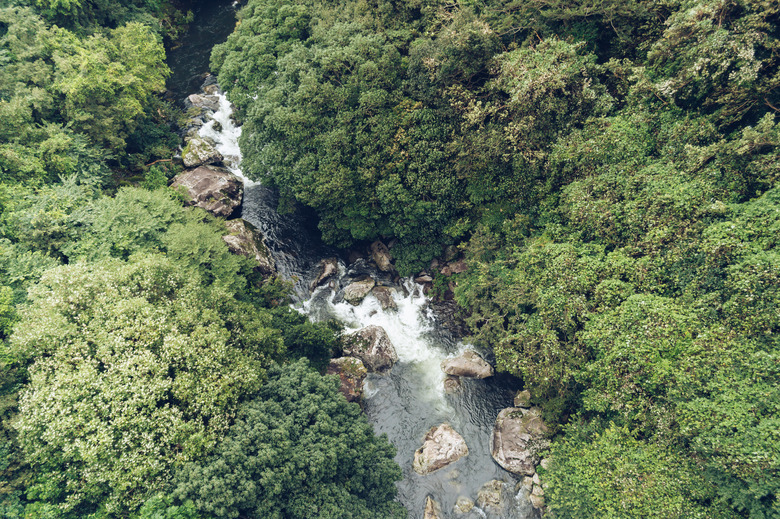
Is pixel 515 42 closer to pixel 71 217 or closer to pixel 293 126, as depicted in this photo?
pixel 293 126

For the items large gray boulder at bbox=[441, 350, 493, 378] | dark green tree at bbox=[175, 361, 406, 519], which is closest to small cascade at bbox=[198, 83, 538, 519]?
large gray boulder at bbox=[441, 350, 493, 378]

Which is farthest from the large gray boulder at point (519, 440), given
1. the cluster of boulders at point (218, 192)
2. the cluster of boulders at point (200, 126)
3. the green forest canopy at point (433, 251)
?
the cluster of boulders at point (200, 126)

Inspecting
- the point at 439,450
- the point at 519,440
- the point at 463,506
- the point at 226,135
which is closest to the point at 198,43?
the point at 226,135

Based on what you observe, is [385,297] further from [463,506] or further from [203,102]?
[203,102]

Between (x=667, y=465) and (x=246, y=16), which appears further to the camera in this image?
(x=246, y=16)

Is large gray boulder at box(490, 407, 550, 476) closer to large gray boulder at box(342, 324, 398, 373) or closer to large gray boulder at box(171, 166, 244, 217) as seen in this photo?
large gray boulder at box(342, 324, 398, 373)

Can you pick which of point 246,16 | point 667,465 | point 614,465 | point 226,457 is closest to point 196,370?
point 226,457
